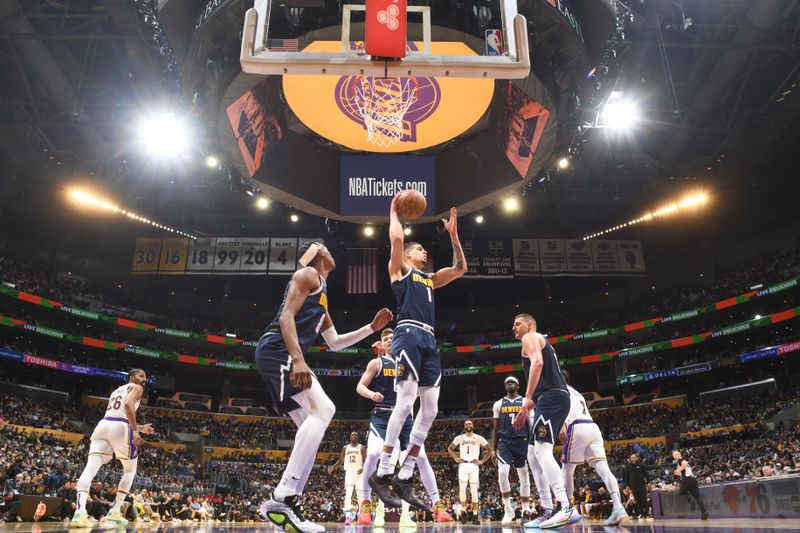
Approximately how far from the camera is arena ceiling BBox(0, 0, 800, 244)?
1777 cm

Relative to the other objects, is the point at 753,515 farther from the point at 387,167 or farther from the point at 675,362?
the point at 675,362

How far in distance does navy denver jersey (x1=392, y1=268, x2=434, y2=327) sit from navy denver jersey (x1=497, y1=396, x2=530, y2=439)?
16.5 feet

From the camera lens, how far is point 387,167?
54.0 feet

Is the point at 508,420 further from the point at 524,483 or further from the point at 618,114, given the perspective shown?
the point at 618,114

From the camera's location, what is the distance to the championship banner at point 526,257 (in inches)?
1154

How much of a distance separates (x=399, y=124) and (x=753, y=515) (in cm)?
→ 1201

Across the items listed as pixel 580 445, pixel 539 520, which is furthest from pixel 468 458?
pixel 539 520

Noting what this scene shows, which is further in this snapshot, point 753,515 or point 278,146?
point 278,146

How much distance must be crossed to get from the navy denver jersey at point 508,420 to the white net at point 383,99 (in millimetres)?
8193

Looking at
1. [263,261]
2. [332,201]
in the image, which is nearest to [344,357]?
[263,261]

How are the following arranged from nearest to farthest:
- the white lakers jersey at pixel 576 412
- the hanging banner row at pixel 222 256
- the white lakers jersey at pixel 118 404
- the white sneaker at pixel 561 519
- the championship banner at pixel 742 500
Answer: the white sneaker at pixel 561 519 < the white lakers jersey at pixel 576 412 < the white lakers jersey at pixel 118 404 < the championship banner at pixel 742 500 < the hanging banner row at pixel 222 256

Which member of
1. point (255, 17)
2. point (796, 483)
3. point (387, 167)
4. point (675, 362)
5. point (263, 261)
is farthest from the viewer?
point (675, 362)

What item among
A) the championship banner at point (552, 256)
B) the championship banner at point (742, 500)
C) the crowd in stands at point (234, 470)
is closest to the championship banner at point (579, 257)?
the championship banner at point (552, 256)

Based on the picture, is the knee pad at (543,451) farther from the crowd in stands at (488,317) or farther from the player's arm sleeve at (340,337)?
the crowd in stands at (488,317)
